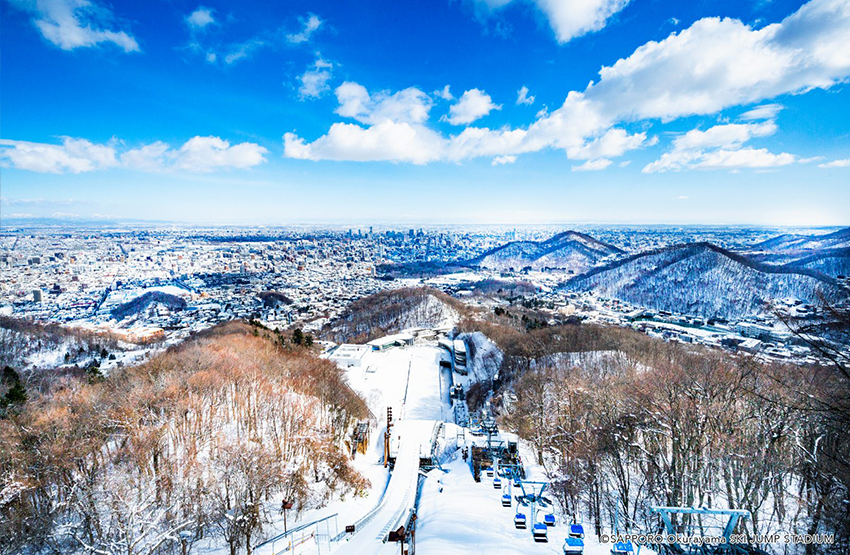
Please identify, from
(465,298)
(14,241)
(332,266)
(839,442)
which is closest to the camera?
(839,442)

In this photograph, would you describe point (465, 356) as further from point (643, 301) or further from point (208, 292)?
point (208, 292)

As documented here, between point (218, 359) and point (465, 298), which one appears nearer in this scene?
point (218, 359)

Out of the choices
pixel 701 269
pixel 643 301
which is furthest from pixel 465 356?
pixel 701 269

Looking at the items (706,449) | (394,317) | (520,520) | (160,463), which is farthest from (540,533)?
(394,317)

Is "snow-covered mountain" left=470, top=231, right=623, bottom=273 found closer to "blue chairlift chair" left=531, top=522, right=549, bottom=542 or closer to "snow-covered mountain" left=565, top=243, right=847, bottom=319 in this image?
"snow-covered mountain" left=565, top=243, right=847, bottom=319

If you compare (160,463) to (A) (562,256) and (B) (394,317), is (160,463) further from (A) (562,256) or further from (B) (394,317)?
(A) (562,256)

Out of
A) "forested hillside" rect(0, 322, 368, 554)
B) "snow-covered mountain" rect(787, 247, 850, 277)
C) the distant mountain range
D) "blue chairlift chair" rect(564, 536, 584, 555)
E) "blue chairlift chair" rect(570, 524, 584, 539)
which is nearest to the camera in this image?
"blue chairlift chair" rect(564, 536, 584, 555)

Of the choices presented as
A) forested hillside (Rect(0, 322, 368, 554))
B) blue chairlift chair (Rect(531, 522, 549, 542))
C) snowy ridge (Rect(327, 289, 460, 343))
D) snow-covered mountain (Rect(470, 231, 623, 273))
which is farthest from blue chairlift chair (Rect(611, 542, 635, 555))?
snow-covered mountain (Rect(470, 231, 623, 273))
